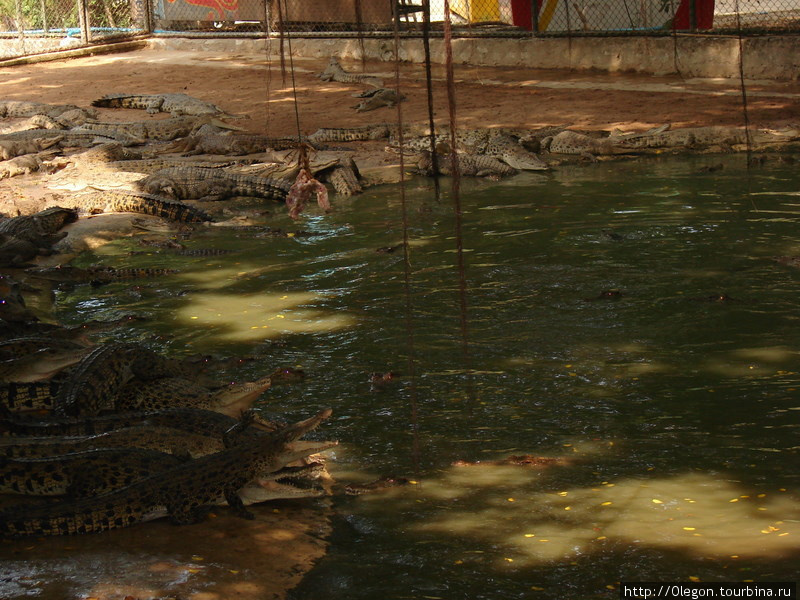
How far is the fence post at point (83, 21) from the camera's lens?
2181 cm

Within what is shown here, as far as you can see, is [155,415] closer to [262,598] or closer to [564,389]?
[262,598]

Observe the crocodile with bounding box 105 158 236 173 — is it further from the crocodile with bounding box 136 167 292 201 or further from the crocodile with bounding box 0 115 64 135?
the crocodile with bounding box 0 115 64 135

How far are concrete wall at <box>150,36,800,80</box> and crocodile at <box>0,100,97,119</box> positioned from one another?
19.9 feet

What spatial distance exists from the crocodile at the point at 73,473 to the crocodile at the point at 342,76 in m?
13.1

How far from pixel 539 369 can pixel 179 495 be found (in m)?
2.30

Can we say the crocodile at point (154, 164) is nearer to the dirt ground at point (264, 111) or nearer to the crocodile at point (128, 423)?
the dirt ground at point (264, 111)

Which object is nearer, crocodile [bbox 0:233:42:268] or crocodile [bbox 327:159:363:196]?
crocodile [bbox 0:233:42:268]

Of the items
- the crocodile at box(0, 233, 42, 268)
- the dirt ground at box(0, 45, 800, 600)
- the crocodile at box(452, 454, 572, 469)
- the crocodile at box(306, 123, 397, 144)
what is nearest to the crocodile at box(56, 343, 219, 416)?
the dirt ground at box(0, 45, 800, 600)

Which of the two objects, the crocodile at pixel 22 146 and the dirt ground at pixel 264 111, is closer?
the dirt ground at pixel 264 111

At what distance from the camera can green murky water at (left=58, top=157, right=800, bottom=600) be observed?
3.39 m

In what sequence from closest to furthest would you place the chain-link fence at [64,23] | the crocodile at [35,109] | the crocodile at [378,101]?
the crocodile at [378,101] → the crocodile at [35,109] → the chain-link fence at [64,23]

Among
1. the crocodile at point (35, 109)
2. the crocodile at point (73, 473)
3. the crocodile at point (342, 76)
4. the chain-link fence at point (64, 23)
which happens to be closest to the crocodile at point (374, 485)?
the crocodile at point (73, 473)

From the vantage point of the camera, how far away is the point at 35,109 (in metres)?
15.4

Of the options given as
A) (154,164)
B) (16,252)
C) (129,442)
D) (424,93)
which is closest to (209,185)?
(154,164)
